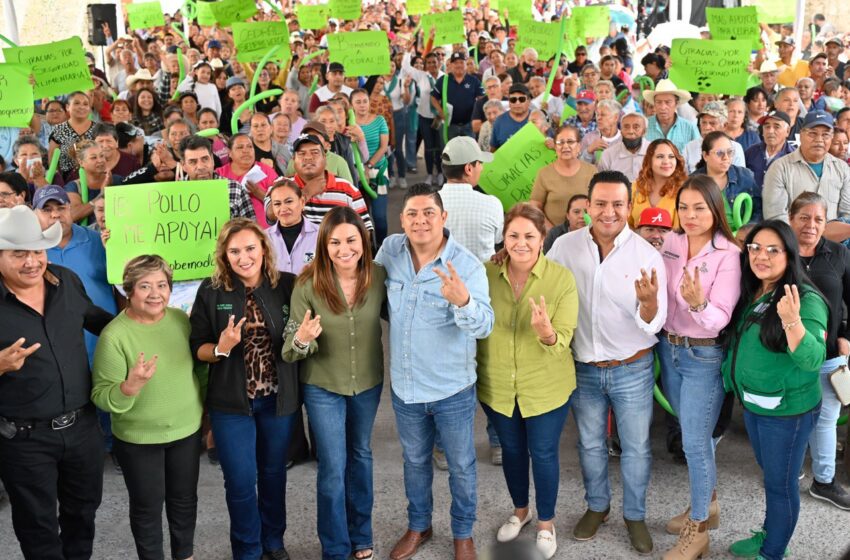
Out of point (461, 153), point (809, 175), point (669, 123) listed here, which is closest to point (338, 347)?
point (461, 153)

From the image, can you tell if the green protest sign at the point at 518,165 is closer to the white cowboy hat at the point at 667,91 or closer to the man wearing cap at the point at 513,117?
the white cowboy hat at the point at 667,91

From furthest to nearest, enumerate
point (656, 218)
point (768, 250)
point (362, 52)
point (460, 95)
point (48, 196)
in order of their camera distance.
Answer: point (460, 95)
point (362, 52)
point (48, 196)
point (656, 218)
point (768, 250)

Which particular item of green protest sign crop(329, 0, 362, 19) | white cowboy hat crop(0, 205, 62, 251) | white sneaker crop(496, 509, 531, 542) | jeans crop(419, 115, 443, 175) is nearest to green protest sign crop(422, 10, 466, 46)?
jeans crop(419, 115, 443, 175)

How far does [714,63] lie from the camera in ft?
25.6

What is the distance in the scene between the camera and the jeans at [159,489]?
3922 mm

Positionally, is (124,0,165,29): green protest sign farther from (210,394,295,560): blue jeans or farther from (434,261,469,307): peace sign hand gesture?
(434,261,469,307): peace sign hand gesture

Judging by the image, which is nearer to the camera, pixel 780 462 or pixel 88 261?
pixel 780 462

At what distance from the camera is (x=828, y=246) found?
175 inches

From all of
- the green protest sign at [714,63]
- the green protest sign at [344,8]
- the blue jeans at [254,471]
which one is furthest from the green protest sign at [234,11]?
the blue jeans at [254,471]

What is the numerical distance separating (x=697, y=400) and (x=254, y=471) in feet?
6.83

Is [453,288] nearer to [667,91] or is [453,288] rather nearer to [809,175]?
[809,175]

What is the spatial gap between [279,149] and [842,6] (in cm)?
2021

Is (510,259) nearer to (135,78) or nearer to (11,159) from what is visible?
(11,159)

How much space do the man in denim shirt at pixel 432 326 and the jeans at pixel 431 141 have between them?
25.7 feet
